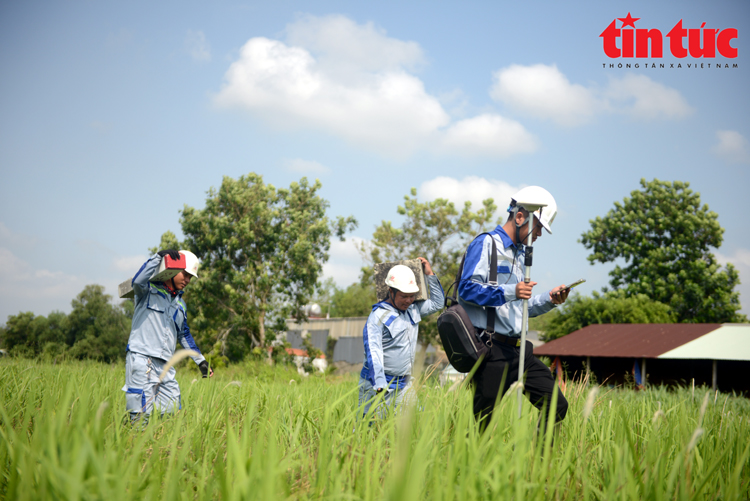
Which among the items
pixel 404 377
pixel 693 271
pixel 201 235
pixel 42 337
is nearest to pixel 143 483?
pixel 404 377

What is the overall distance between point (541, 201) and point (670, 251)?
113 feet

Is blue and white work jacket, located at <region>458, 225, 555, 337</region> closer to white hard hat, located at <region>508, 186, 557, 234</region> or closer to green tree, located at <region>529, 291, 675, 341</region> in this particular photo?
white hard hat, located at <region>508, 186, 557, 234</region>

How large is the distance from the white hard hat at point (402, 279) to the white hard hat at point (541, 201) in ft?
4.40

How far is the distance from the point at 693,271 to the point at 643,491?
35179mm

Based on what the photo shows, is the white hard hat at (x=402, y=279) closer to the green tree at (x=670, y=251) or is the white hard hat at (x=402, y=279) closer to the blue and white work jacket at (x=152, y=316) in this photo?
the blue and white work jacket at (x=152, y=316)

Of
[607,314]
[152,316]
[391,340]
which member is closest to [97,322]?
[152,316]

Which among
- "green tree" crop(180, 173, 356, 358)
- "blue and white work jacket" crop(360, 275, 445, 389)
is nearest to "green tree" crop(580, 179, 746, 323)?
"green tree" crop(180, 173, 356, 358)

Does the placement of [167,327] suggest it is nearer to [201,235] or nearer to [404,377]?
[404,377]

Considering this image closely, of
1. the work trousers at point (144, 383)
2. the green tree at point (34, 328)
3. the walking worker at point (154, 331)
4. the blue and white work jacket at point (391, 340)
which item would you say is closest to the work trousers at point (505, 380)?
the blue and white work jacket at point (391, 340)

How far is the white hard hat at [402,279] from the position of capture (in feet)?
15.4

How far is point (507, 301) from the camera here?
350 cm

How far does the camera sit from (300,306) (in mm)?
23141

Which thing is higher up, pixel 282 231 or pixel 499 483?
pixel 282 231

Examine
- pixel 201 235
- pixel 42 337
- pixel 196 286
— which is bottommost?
pixel 42 337
